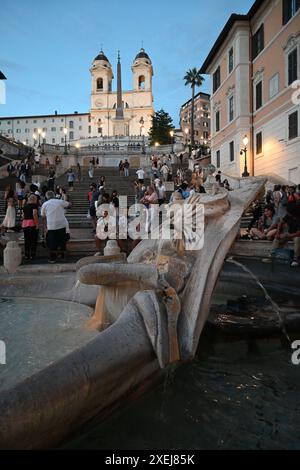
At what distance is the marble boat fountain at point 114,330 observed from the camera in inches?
75.2

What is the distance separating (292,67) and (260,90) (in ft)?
15.0

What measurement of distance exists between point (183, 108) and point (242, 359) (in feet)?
369

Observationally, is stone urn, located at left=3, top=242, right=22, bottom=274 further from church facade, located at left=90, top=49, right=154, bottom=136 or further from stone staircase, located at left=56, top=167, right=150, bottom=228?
church facade, located at left=90, top=49, right=154, bottom=136

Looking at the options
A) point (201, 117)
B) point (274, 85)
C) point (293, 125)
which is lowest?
point (293, 125)

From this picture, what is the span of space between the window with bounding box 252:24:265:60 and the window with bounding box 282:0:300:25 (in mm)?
3398

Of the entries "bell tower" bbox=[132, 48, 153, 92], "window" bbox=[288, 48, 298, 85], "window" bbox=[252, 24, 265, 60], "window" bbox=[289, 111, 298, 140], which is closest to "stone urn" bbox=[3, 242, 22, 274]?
"window" bbox=[289, 111, 298, 140]

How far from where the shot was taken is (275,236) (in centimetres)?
845

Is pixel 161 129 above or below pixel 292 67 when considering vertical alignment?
above

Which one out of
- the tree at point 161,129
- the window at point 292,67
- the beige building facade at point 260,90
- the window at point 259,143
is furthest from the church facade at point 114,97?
the window at point 292,67

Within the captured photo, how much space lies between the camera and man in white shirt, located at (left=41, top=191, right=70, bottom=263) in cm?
853

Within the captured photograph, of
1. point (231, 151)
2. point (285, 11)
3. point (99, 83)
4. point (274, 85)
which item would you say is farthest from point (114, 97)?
point (285, 11)

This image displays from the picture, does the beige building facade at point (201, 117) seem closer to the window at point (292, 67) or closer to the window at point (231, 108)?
the window at point (231, 108)

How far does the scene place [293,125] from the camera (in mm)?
20453

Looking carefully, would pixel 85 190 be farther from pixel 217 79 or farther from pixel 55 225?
pixel 55 225
